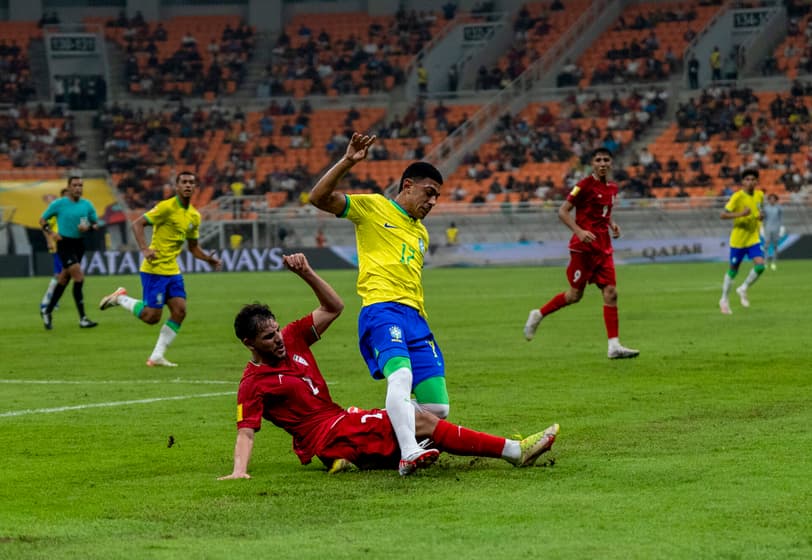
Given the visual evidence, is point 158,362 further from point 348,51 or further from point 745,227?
point 348,51

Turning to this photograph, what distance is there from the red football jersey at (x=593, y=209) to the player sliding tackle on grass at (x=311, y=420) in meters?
8.42

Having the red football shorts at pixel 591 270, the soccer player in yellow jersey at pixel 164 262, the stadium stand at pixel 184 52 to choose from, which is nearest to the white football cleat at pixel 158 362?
the soccer player in yellow jersey at pixel 164 262

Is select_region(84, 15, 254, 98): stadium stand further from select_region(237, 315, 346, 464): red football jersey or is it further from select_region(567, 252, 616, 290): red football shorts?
select_region(237, 315, 346, 464): red football jersey

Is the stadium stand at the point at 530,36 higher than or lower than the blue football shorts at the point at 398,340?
lower

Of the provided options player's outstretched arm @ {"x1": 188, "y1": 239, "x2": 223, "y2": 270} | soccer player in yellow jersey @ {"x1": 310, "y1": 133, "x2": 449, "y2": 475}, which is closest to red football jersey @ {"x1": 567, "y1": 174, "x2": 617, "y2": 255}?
player's outstretched arm @ {"x1": 188, "y1": 239, "x2": 223, "y2": 270}

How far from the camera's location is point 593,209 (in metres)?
17.2

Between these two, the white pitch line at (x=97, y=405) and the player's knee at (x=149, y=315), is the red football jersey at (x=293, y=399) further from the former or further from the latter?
the player's knee at (x=149, y=315)

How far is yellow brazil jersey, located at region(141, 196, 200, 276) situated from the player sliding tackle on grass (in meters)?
8.91

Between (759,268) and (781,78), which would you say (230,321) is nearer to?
(759,268)

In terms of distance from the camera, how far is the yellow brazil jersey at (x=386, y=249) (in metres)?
9.32

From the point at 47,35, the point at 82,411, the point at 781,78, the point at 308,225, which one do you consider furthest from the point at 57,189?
the point at 82,411

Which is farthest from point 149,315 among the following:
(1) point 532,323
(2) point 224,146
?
(2) point 224,146

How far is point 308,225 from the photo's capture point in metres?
51.3

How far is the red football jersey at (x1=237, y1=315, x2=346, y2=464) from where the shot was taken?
8695 millimetres
